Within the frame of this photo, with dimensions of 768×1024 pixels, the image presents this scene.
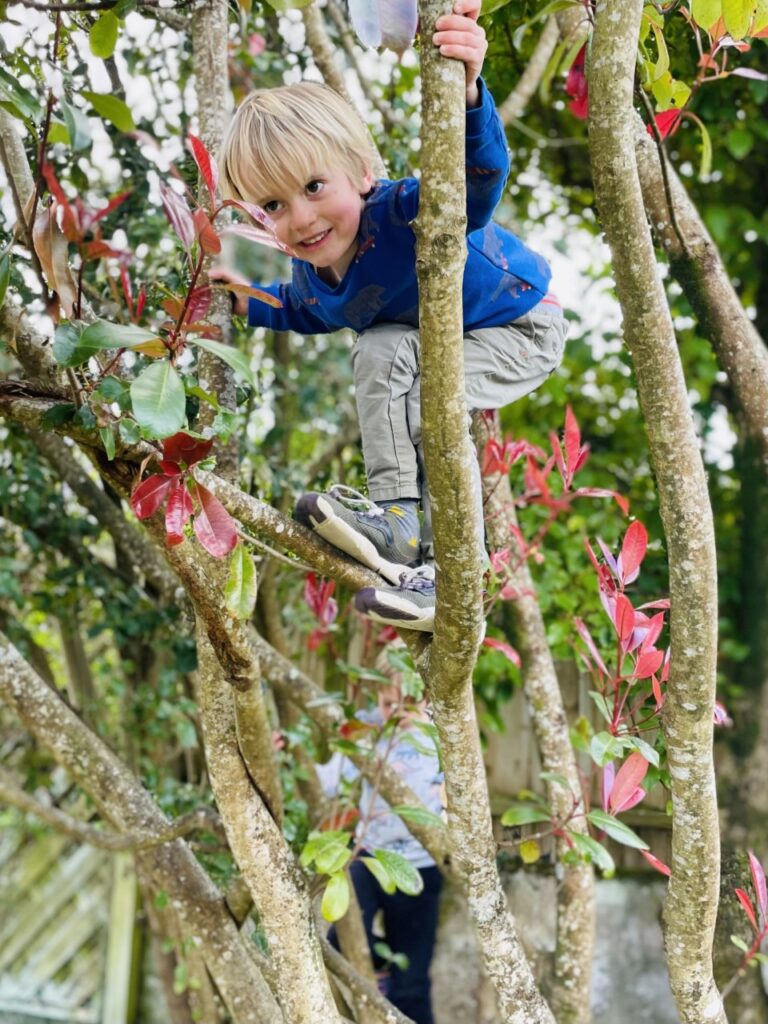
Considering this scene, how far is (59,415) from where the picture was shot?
122cm

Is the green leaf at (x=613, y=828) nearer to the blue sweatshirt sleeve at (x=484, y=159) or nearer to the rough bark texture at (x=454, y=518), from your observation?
the rough bark texture at (x=454, y=518)

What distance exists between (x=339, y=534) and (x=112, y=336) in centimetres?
47

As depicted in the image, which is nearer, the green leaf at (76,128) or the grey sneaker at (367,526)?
the green leaf at (76,128)

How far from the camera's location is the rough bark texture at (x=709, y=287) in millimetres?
1682

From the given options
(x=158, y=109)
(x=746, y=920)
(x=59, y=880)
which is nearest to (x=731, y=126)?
(x=158, y=109)

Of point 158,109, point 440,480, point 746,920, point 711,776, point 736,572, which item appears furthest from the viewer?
point 736,572

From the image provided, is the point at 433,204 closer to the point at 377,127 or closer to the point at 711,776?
the point at 711,776

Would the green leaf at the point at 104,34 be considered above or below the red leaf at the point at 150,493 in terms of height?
above

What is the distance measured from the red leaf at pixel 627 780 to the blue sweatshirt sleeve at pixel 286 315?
3.03ft

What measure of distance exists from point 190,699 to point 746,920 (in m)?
1.63

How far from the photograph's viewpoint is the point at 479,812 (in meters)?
1.52

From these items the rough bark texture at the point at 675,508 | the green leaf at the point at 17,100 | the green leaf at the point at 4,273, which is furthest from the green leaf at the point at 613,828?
the green leaf at the point at 17,100

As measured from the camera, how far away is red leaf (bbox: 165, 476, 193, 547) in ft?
3.81

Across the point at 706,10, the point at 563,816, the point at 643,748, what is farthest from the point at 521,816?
the point at 706,10
